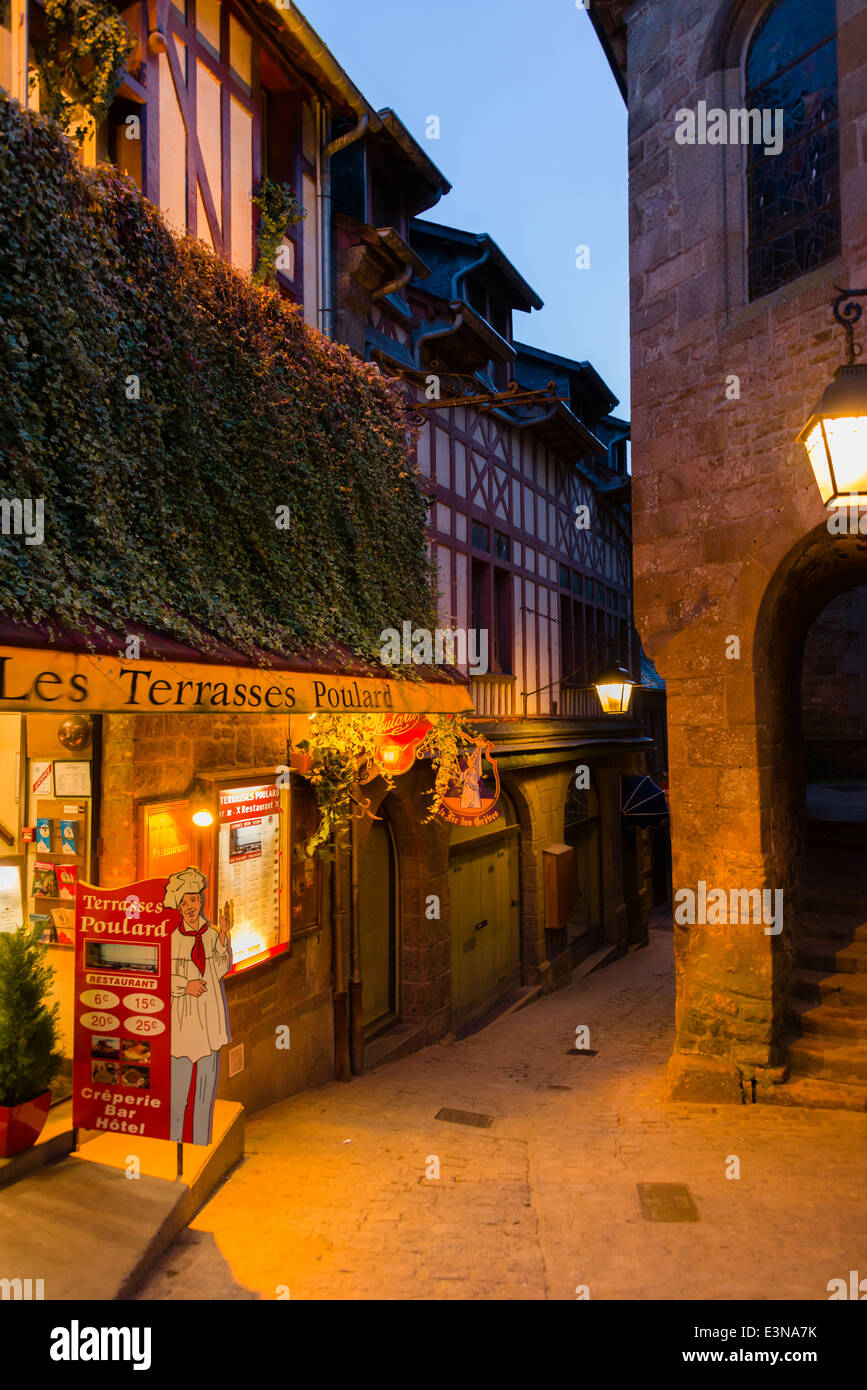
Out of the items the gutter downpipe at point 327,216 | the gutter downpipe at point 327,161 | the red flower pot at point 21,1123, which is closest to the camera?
the red flower pot at point 21,1123

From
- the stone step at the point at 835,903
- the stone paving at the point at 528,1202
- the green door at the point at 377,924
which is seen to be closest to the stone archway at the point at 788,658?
the stone step at the point at 835,903

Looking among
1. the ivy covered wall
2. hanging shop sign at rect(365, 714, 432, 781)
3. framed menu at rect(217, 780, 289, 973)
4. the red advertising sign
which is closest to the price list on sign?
the ivy covered wall

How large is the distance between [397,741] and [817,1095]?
12.9 feet

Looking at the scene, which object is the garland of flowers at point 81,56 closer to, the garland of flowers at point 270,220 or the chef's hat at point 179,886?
the garland of flowers at point 270,220

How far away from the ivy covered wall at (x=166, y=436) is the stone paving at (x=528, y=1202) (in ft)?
9.90

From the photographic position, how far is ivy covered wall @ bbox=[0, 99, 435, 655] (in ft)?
13.8

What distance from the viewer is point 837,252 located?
5.79 metres

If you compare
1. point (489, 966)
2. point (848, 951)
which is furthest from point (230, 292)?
point (489, 966)

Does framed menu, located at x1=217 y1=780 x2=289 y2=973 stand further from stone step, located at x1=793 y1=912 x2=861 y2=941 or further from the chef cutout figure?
stone step, located at x1=793 y1=912 x2=861 y2=941

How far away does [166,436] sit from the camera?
5.36 meters

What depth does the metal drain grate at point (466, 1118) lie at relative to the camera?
5.99m

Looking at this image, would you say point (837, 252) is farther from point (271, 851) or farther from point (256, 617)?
point (271, 851)

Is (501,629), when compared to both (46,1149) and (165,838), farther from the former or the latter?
(46,1149)

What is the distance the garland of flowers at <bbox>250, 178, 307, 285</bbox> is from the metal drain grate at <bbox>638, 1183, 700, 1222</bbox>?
269 inches
